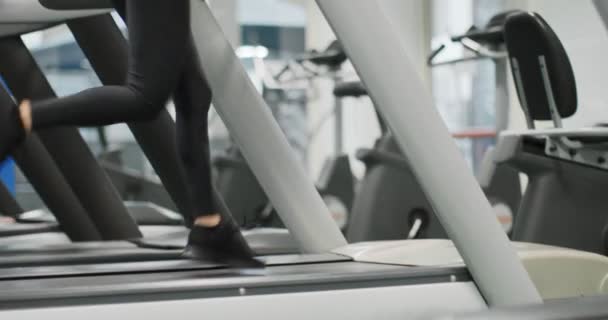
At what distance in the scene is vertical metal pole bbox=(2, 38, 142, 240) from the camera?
2971 millimetres

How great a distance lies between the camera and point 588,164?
2619mm

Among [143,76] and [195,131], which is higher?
[143,76]

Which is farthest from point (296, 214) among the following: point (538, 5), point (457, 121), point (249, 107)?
point (457, 121)

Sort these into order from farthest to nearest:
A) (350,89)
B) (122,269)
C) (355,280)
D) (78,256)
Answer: (350,89)
(78,256)
(122,269)
(355,280)

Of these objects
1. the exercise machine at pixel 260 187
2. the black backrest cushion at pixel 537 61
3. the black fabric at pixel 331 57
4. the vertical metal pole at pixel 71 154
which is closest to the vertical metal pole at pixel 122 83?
the vertical metal pole at pixel 71 154

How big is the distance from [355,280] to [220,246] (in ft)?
1.23

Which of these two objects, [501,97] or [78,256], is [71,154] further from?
[501,97]

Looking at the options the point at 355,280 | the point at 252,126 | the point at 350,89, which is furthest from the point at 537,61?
the point at 350,89

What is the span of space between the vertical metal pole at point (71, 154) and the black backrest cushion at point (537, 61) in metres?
1.49

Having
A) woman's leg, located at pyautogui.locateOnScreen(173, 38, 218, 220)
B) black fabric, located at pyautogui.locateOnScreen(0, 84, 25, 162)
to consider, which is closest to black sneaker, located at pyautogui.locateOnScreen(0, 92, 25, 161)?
black fabric, located at pyautogui.locateOnScreen(0, 84, 25, 162)

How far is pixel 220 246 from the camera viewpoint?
1978mm

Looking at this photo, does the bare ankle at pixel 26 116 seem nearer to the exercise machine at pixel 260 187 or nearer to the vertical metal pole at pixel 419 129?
the vertical metal pole at pixel 419 129

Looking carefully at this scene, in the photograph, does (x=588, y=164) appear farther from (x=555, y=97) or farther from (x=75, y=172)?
(x=75, y=172)

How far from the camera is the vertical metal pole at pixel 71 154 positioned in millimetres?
2971
